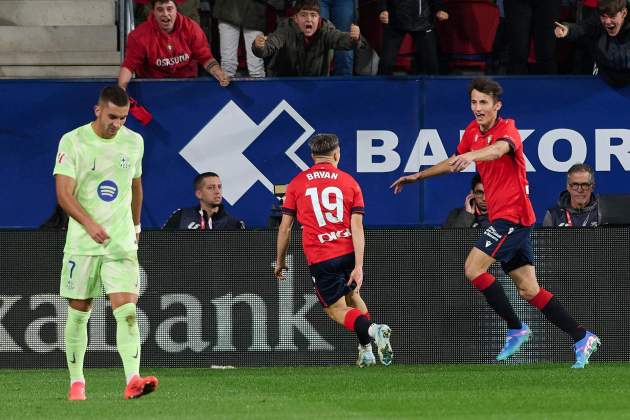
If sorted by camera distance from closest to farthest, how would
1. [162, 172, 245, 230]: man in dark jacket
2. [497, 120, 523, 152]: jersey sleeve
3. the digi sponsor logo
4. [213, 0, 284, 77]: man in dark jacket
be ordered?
1. [497, 120, 523, 152]: jersey sleeve
2. the digi sponsor logo
3. [162, 172, 245, 230]: man in dark jacket
4. [213, 0, 284, 77]: man in dark jacket

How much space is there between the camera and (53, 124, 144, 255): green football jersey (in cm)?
923

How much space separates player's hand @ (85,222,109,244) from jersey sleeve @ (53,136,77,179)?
15.8 inches

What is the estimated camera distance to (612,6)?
13617 millimetres

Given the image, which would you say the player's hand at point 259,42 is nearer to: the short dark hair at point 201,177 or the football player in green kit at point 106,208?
the short dark hair at point 201,177

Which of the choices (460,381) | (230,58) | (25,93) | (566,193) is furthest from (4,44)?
(460,381)

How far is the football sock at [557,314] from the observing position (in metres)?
11.3

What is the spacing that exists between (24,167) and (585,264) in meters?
5.56

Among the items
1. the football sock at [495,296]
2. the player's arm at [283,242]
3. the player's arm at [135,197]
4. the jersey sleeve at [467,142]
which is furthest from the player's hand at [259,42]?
the player's arm at [135,197]

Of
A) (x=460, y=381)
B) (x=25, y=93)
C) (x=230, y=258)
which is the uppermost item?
(x=25, y=93)

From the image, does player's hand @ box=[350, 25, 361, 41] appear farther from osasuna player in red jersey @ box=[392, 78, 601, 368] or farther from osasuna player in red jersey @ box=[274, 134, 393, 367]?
osasuna player in red jersey @ box=[392, 78, 601, 368]

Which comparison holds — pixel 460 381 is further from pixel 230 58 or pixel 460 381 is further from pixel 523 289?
pixel 230 58

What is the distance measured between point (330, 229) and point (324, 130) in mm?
2839

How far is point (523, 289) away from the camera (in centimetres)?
1143

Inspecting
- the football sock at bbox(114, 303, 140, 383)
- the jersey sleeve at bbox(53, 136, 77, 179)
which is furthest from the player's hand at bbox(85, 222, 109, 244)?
Answer: the football sock at bbox(114, 303, 140, 383)
